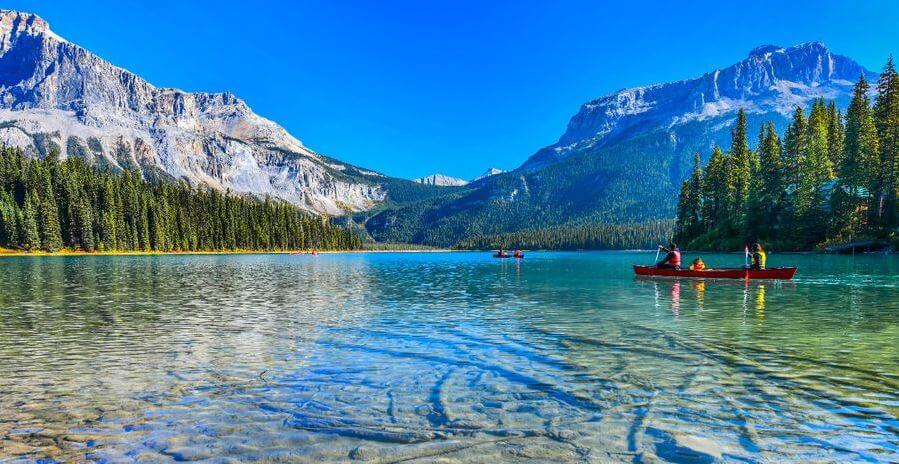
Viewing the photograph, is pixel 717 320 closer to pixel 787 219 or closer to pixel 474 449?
pixel 474 449

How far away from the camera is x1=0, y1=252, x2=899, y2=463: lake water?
872 centimetres

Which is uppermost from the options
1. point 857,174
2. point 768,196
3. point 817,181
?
point 857,174

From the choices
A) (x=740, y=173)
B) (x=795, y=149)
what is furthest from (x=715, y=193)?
(x=795, y=149)

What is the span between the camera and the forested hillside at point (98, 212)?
395 ft

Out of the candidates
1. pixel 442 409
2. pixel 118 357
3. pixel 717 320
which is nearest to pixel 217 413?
pixel 442 409

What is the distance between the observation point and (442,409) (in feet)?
35.5

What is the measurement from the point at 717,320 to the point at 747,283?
22.8 metres

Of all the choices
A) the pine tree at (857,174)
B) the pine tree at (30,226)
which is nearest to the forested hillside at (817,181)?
the pine tree at (857,174)

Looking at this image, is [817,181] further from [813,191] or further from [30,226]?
[30,226]

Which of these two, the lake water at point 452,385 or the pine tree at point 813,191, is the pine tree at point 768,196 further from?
the lake water at point 452,385

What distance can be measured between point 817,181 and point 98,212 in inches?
6583

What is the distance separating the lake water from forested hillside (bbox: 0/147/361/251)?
120 meters

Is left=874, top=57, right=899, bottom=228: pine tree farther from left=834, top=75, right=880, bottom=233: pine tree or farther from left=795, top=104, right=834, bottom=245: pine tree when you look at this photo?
left=795, top=104, right=834, bottom=245: pine tree

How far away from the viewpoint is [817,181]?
9256 cm
